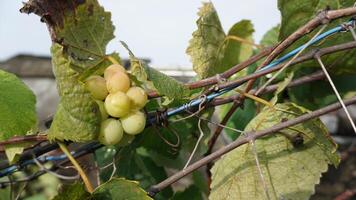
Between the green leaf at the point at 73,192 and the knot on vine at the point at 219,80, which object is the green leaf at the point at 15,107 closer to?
the green leaf at the point at 73,192

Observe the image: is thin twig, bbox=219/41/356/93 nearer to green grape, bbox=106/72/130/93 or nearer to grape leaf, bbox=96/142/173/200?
green grape, bbox=106/72/130/93

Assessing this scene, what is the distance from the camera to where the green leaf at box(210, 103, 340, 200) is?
31.9 inches

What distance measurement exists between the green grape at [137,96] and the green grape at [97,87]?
3 centimetres

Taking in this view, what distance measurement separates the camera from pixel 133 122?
29.3 inches

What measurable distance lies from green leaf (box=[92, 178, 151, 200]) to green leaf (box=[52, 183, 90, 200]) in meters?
0.02

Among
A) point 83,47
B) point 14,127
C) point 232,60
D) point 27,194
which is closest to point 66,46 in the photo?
point 83,47

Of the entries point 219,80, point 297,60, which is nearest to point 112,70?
point 219,80

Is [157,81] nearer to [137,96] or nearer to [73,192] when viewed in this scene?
[137,96]

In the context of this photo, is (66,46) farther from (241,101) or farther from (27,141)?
(241,101)

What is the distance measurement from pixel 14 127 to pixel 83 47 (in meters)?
0.15

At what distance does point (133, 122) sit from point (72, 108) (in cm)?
8

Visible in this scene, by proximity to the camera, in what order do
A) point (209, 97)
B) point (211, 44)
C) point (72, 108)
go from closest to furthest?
point (72, 108)
point (209, 97)
point (211, 44)

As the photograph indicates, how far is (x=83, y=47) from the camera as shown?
31.4 inches

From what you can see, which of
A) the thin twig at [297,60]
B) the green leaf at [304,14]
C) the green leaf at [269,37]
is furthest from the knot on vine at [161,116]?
the green leaf at [269,37]
